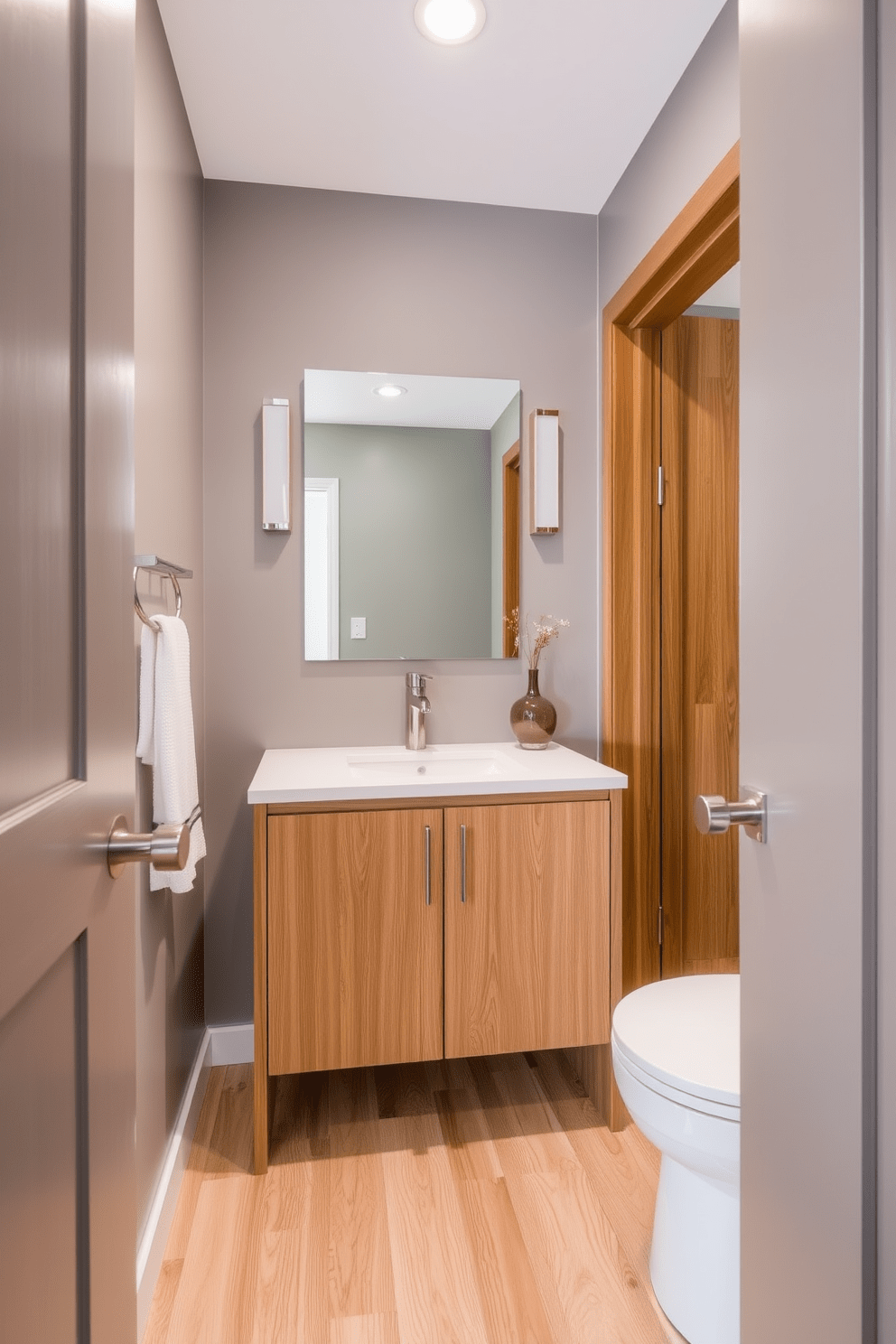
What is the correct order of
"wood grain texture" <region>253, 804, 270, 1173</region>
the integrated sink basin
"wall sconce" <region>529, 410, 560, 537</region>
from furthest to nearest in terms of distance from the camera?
1. "wall sconce" <region>529, 410, 560, 537</region>
2. the integrated sink basin
3. "wood grain texture" <region>253, 804, 270, 1173</region>

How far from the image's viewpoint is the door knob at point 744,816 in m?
0.77

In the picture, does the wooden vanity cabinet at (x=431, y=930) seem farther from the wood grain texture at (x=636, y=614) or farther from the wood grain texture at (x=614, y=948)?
the wood grain texture at (x=636, y=614)

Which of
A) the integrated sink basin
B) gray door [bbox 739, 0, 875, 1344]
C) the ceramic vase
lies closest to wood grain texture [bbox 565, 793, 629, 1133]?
the integrated sink basin

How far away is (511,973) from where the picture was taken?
5.95 ft

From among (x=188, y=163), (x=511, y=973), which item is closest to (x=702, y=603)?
(x=511, y=973)

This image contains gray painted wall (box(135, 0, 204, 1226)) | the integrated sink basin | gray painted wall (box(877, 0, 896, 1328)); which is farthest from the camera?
the integrated sink basin

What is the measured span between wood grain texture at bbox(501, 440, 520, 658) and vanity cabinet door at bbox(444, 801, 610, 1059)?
26.5 inches

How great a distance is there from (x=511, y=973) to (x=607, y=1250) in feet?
1.77

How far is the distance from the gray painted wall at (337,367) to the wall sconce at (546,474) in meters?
0.05

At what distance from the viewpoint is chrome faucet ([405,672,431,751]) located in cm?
222

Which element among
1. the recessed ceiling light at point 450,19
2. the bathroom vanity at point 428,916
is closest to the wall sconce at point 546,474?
the bathroom vanity at point 428,916

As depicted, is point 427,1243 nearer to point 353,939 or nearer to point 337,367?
point 353,939

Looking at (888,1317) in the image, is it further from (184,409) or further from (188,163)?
(188,163)

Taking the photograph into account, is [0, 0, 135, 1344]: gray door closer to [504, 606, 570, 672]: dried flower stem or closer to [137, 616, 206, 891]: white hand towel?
[137, 616, 206, 891]: white hand towel
